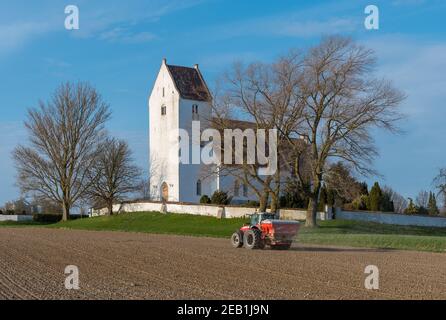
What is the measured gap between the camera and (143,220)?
6206 centimetres

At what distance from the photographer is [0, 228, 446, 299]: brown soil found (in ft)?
52.9

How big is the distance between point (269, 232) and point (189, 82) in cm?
4804

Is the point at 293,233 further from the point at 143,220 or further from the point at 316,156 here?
the point at 143,220

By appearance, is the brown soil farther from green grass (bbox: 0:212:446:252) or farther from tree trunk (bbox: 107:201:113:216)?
tree trunk (bbox: 107:201:113:216)

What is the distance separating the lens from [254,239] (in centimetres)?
3159

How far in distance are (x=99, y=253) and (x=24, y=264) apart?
17.3ft

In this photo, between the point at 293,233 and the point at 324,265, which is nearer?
the point at 324,265

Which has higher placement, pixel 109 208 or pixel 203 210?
pixel 109 208

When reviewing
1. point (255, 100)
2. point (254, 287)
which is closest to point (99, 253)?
point (254, 287)

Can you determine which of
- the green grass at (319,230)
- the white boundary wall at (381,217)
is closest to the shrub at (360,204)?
the white boundary wall at (381,217)
